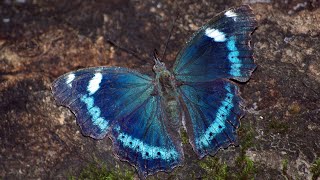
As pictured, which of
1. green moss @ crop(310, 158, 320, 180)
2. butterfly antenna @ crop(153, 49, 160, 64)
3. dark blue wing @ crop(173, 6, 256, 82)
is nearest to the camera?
green moss @ crop(310, 158, 320, 180)

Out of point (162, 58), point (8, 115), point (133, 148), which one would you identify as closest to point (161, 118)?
point (133, 148)

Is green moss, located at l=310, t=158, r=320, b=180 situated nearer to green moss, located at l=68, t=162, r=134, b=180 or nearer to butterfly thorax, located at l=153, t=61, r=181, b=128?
butterfly thorax, located at l=153, t=61, r=181, b=128

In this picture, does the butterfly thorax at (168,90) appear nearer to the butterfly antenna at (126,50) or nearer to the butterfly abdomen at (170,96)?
the butterfly abdomen at (170,96)

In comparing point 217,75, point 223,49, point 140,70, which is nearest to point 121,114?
point 140,70

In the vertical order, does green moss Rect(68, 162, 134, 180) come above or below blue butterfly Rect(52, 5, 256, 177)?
below

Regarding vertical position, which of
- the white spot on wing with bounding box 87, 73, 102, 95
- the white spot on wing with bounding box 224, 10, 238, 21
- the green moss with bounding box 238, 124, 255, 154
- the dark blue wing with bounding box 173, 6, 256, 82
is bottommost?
the green moss with bounding box 238, 124, 255, 154

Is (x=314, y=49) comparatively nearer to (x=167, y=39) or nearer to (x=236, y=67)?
(x=236, y=67)

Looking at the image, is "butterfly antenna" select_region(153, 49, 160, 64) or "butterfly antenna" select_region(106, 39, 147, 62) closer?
"butterfly antenna" select_region(153, 49, 160, 64)

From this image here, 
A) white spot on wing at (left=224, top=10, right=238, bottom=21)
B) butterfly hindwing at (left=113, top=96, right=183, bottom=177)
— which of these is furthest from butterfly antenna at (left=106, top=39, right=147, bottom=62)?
white spot on wing at (left=224, top=10, right=238, bottom=21)
